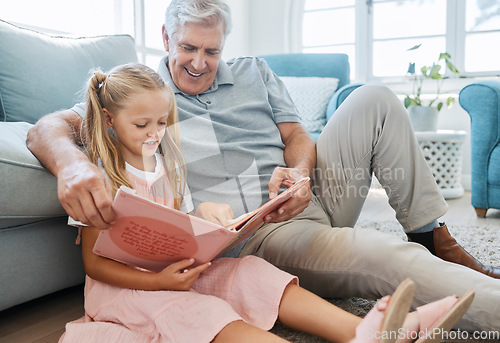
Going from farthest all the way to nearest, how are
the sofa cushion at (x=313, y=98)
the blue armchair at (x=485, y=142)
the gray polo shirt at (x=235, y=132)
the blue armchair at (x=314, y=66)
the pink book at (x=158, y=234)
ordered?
the blue armchair at (x=314, y=66), the sofa cushion at (x=313, y=98), the blue armchair at (x=485, y=142), the gray polo shirt at (x=235, y=132), the pink book at (x=158, y=234)

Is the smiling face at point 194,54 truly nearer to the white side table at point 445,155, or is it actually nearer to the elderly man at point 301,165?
the elderly man at point 301,165

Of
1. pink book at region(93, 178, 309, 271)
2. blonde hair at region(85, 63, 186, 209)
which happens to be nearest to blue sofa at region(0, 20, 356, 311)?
blonde hair at region(85, 63, 186, 209)

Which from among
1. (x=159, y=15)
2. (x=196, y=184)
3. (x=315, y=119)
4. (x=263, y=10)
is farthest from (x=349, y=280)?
(x=263, y=10)

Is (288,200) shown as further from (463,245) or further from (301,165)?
(463,245)

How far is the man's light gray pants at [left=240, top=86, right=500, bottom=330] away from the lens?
2.77ft

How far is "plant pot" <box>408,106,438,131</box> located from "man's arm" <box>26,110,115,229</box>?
2471 millimetres

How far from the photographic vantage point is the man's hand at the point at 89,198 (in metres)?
0.69

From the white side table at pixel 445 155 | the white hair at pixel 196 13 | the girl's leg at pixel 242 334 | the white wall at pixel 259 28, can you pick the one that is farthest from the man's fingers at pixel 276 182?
the white wall at pixel 259 28

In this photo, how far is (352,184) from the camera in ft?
3.88

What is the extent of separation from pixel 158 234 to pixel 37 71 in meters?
0.95

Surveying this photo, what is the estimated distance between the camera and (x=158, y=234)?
0.73 m

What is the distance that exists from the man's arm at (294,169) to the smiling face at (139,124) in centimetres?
29

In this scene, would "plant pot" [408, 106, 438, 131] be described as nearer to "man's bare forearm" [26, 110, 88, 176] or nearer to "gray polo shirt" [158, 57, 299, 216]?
"gray polo shirt" [158, 57, 299, 216]

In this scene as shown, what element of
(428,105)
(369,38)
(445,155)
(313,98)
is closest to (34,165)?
(313,98)
